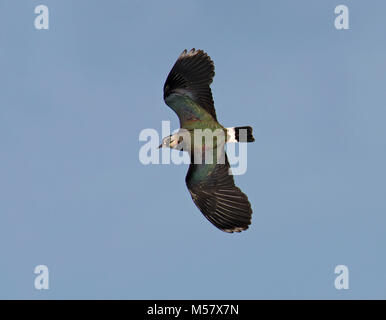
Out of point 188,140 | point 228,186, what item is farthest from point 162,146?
point 228,186

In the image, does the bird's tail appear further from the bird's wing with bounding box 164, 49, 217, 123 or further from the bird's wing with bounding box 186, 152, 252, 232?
the bird's wing with bounding box 164, 49, 217, 123

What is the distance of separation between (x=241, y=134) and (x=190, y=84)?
5.94 feet

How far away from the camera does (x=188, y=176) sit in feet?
51.6

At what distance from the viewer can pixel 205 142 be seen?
1573 centimetres

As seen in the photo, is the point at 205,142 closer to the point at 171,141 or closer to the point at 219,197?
the point at 171,141

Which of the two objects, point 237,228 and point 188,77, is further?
point 188,77

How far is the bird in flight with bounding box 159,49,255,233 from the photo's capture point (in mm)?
15305

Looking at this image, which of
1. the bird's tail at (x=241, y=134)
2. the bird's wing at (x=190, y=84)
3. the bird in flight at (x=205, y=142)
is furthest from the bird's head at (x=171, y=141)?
the bird's tail at (x=241, y=134)

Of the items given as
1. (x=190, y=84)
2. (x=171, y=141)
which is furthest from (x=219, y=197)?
(x=190, y=84)

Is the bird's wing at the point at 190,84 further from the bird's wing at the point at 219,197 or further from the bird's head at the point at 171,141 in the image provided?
the bird's wing at the point at 219,197

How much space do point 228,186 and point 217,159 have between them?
68 centimetres

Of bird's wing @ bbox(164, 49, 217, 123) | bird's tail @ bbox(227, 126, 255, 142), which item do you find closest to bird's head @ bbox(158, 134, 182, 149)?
bird's wing @ bbox(164, 49, 217, 123)

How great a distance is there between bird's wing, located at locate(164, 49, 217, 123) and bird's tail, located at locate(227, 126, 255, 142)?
0.81 meters
